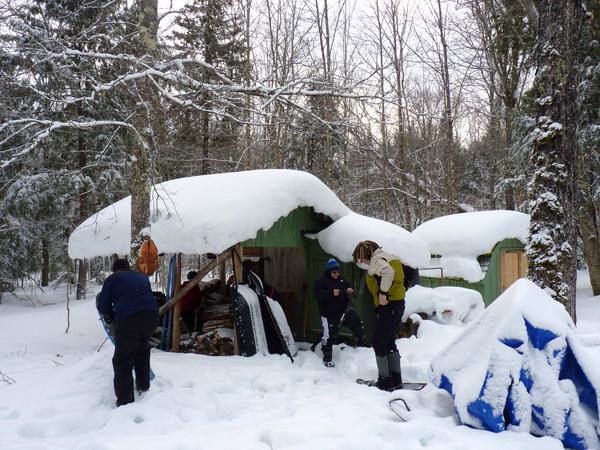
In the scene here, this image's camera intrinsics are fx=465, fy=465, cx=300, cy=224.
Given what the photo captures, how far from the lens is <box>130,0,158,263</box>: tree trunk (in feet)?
22.2

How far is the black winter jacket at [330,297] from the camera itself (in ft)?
24.6

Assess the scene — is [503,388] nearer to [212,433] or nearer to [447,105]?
[212,433]

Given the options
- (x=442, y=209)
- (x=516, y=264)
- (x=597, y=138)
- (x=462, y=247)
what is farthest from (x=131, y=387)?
(x=442, y=209)

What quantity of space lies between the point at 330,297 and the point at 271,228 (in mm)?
1598

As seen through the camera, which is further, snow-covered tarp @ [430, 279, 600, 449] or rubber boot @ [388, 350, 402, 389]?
rubber boot @ [388, 350, 402, 389]

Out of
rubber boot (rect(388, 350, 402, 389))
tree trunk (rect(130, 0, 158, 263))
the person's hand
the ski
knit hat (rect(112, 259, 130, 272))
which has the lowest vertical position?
the ski

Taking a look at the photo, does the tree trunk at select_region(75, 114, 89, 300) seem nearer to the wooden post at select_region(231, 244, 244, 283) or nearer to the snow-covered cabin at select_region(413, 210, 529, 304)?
the wooden post at select_region(231, 244, 244, 283)

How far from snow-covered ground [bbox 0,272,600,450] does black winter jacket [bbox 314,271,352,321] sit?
2.38 feet

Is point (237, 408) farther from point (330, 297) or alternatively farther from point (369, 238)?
point (369, 238)

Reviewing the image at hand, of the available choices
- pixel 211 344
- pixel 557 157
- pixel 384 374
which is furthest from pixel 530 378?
pixel 211 344

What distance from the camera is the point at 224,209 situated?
24.8ft

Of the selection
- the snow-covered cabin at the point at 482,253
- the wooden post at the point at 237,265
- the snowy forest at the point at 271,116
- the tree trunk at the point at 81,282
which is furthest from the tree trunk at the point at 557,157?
the tree trunk at the point at 81,282

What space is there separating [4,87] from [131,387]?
4.53 meters

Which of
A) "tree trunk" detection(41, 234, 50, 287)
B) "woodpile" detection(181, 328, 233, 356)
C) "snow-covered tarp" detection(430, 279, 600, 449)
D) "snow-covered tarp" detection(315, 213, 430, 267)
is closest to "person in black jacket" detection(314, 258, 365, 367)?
"snow-covered tarp" detection(315, 213, 430, 267)
